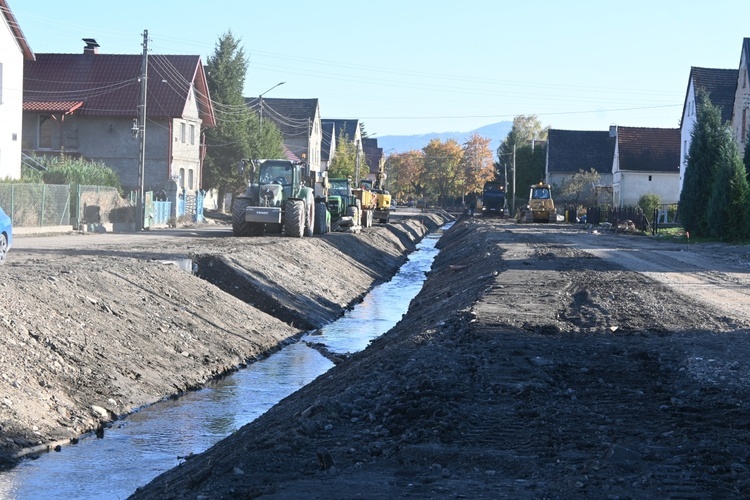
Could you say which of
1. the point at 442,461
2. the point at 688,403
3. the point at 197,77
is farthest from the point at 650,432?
the point at 197,77

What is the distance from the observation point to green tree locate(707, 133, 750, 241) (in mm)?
39812

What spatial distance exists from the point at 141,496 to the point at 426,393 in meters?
2.61

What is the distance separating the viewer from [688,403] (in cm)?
905

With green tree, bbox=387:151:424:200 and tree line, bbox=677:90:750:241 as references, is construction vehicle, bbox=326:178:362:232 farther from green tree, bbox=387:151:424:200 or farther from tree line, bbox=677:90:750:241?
green tree, bbox=387:151:424:200

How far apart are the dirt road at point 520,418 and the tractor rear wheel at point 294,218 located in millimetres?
19015

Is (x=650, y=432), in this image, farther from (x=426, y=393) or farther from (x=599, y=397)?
(x=426, y=393)

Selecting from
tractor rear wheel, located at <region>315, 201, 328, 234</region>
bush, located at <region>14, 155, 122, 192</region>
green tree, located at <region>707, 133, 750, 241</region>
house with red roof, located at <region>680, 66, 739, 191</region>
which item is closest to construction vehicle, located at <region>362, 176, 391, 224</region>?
house with red roof, located at <region>680, 66, 739, 191</region>

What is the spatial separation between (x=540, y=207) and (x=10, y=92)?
36.9 meters

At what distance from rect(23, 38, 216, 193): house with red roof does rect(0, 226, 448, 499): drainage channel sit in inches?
1363

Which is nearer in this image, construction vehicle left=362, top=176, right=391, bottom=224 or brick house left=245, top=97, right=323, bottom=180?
construction vehicle left=362, top=176, right=391, bottom=224

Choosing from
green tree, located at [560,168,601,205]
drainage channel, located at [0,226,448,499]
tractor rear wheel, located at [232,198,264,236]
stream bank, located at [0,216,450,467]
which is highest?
green tree, located at [560,168,601,205]

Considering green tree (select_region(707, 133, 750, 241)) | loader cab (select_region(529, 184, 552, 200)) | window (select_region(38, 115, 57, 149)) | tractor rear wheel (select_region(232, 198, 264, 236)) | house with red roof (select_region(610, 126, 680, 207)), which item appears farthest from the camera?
house with red roof (select_region(610, 126, 680, 207))

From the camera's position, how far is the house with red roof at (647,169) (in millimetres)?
76688

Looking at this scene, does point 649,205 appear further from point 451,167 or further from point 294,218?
point 451,167
